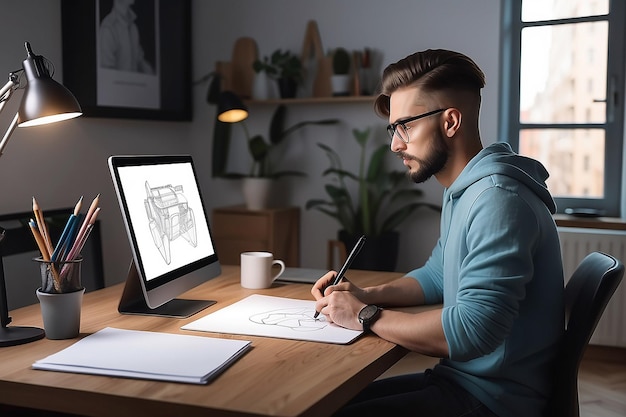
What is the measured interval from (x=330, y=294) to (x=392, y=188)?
90.2 inches

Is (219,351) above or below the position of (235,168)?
below

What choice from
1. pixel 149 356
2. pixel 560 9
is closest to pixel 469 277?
pixel 149 356

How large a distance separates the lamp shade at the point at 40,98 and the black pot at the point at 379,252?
2.31m

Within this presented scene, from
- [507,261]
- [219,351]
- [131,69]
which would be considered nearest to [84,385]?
[219,351]

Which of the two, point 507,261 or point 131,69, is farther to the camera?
point 131,69

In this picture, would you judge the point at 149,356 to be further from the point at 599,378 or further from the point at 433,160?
the point at 599,378

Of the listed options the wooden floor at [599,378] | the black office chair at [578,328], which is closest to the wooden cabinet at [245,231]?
the wooden floor at [599,378]

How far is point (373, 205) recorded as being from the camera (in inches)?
147

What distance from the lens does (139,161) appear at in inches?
63.4

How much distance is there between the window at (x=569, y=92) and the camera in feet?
11.9

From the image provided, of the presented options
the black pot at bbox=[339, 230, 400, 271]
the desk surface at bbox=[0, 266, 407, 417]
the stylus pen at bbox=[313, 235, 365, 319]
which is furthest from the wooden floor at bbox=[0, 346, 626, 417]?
the desk surface at bbox=[0, 266, 407, 417]

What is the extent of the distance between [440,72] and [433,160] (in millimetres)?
198

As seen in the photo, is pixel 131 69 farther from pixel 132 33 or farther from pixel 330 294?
pixel 330 294

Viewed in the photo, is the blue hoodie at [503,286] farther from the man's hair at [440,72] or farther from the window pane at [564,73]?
the window pane at [564,73]
